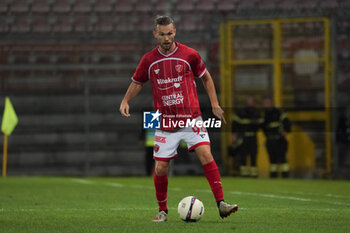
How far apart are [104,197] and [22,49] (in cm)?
971

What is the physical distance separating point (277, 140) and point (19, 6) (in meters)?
7.46

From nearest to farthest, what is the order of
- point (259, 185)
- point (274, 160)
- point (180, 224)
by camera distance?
point (180, 224) → point (259, 185) → point (274, 160)

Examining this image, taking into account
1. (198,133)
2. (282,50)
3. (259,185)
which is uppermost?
(282,50)

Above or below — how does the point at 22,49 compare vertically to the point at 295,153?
above

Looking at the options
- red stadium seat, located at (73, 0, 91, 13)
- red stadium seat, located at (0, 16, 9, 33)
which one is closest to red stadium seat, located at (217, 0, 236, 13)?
red stadium seat, located at (73, 0, 91, 13)

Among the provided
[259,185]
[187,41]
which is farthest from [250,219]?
[187,41]

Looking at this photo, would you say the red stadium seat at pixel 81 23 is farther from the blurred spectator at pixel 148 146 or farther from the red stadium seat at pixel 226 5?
the blurred spectator at pixel 148 146

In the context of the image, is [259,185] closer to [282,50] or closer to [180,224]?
[282,50]

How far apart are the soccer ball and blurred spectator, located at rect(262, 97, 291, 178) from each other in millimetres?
9595

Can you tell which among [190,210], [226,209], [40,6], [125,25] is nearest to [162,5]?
[125,25]

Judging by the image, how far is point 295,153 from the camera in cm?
1661

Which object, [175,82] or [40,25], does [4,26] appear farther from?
[175,82]

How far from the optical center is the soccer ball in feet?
21.0

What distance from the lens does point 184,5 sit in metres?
20.1
